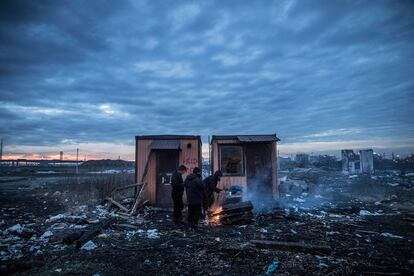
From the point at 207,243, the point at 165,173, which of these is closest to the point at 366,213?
the point at 207,243

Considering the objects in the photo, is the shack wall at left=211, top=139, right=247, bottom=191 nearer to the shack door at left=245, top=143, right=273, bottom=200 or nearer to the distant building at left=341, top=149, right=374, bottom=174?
the shack door at left=245, top=143, right=273, bottom=200

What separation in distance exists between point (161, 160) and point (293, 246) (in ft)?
26.2

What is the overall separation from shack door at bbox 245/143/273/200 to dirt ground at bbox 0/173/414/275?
1.96 metres

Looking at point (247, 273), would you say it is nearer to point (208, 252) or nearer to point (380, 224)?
point (208, 252)

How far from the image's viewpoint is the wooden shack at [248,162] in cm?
1316

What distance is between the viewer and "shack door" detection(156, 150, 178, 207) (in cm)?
1297

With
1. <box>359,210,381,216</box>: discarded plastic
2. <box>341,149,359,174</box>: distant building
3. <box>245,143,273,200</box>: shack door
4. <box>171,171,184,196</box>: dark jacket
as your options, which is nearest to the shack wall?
<box>245,143,273,200</box>: shack door

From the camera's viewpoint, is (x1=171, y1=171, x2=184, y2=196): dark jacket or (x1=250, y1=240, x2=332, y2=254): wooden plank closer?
(x1=250, y1=240, x2=332, y2=254): wooden plank

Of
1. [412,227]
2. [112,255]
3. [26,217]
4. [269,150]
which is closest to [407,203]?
[412,227]

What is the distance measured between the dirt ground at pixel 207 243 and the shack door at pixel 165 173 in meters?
0.88

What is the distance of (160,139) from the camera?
13.4m

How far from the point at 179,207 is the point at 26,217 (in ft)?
18.7

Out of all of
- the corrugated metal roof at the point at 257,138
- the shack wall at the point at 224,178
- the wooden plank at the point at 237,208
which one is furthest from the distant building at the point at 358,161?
the wooden plank at the point at 237,208

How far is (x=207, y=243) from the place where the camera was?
23.6 ft
